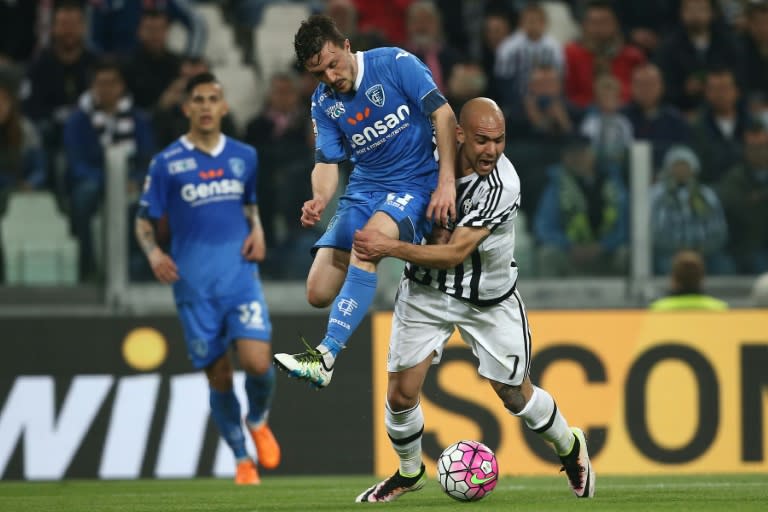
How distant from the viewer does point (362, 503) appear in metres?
7.71

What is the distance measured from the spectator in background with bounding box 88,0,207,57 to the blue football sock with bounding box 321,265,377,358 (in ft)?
24.0

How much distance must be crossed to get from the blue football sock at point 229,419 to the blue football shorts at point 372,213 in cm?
257

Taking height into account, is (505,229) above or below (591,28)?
below

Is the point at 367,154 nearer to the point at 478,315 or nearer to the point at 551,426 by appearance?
the point at 478,315

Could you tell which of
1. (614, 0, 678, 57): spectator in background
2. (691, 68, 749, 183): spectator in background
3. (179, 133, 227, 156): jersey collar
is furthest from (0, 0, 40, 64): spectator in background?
(691, 68, 749, 183): spectator in background

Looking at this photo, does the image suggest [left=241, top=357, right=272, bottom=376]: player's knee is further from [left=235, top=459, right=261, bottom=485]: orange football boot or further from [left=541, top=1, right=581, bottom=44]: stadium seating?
[left=541, top=1, right=581, bottom=44]: stadium seating

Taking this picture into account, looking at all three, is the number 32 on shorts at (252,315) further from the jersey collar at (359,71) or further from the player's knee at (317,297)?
the jersey collar at (359,71)

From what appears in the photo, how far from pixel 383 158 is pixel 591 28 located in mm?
7455

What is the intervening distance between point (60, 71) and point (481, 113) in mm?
6927

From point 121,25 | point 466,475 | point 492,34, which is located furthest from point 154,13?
point 466,475

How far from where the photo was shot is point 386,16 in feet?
48.6

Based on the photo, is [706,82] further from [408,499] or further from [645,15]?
[408,499]

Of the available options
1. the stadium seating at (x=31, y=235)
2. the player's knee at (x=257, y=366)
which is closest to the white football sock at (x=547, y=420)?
the player's knee at (x=257, y=366)

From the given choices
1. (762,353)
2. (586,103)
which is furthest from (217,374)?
(586,103)
